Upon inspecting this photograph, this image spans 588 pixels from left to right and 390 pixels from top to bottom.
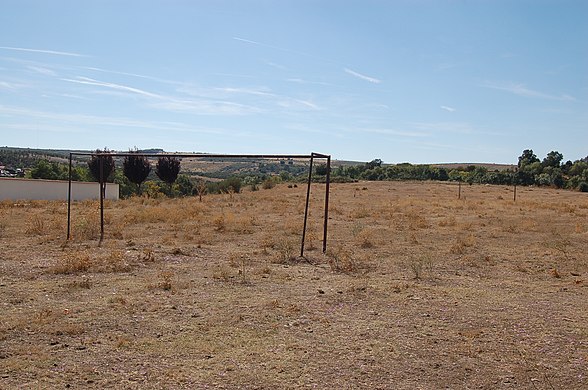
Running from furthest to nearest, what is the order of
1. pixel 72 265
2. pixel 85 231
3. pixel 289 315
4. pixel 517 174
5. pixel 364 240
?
pixel 517 174 → pixel 85 231 → pixel 364 240 → pixel 72 265 → pixel 289 315

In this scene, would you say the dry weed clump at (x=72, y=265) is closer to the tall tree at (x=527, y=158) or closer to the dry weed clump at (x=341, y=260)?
the dry weed clump at (x=341, y=260)

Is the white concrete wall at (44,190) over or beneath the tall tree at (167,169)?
beneath

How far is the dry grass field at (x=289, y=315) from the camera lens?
540 centimetres

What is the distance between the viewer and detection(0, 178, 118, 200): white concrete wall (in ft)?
103

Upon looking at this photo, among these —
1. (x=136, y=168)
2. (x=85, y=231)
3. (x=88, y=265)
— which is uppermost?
(x=136, y=168)

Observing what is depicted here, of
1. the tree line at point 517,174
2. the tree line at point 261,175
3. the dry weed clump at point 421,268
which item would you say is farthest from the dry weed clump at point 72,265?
the tree line at point 517,174

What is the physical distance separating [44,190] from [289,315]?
100 feet

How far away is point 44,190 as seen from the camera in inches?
1330

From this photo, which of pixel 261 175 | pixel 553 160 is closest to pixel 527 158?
pixel 553 160

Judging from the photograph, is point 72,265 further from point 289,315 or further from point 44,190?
point 44,190

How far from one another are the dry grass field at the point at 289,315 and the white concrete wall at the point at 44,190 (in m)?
18.2

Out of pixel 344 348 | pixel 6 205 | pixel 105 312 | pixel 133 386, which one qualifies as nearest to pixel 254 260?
pixel 105 312

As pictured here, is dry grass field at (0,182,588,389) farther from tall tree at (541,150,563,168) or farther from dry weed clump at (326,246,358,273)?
tall tree at (541,150,563,168)

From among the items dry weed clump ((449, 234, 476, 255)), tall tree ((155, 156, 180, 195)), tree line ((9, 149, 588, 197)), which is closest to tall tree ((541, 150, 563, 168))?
tree line ((9, 149, 588, 197))
